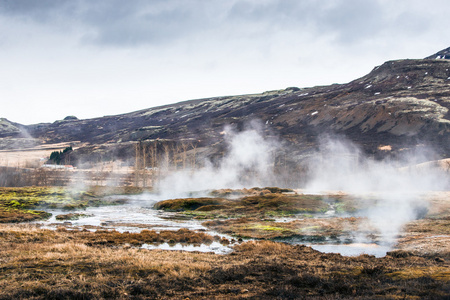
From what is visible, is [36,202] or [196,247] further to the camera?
[36,202]

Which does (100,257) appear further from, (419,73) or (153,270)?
(419,73)

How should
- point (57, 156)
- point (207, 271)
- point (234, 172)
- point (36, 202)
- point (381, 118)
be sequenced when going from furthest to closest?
point (57, 156)
point (381, 118)
point (234, 172)
point (36, 202)
point (207, 271)

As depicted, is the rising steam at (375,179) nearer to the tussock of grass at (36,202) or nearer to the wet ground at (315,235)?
the wet ground at (315,235)

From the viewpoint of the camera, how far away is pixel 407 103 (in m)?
151

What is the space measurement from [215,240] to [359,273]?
45.7 feet

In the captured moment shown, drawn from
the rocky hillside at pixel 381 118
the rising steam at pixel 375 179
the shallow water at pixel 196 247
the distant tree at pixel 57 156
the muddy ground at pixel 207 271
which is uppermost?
the rocky hillside at pixel 381 118

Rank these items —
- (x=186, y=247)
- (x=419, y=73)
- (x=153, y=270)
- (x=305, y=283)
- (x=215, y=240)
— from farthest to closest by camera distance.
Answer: (x=419, y=73), (x=215, y=240), (x=186, y=247), (x=153, y=270), (x=305, y=283)

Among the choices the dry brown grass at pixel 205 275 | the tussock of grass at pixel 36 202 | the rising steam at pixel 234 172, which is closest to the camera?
the dry brown grass at pixel 205 275

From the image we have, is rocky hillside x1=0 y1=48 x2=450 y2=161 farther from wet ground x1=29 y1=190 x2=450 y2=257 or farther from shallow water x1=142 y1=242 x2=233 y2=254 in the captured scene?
shallow water x1=142 y1=242 x2=233 y2=254

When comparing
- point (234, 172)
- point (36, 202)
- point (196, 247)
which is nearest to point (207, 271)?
point (196, 247)

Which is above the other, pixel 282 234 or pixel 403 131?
pixel 403 131

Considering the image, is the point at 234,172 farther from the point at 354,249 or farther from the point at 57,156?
the point at 354,249

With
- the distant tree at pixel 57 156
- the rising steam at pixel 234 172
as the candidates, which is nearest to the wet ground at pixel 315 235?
the rising steam at pixel 234 172

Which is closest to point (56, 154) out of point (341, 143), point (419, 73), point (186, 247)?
point (341, 143)
